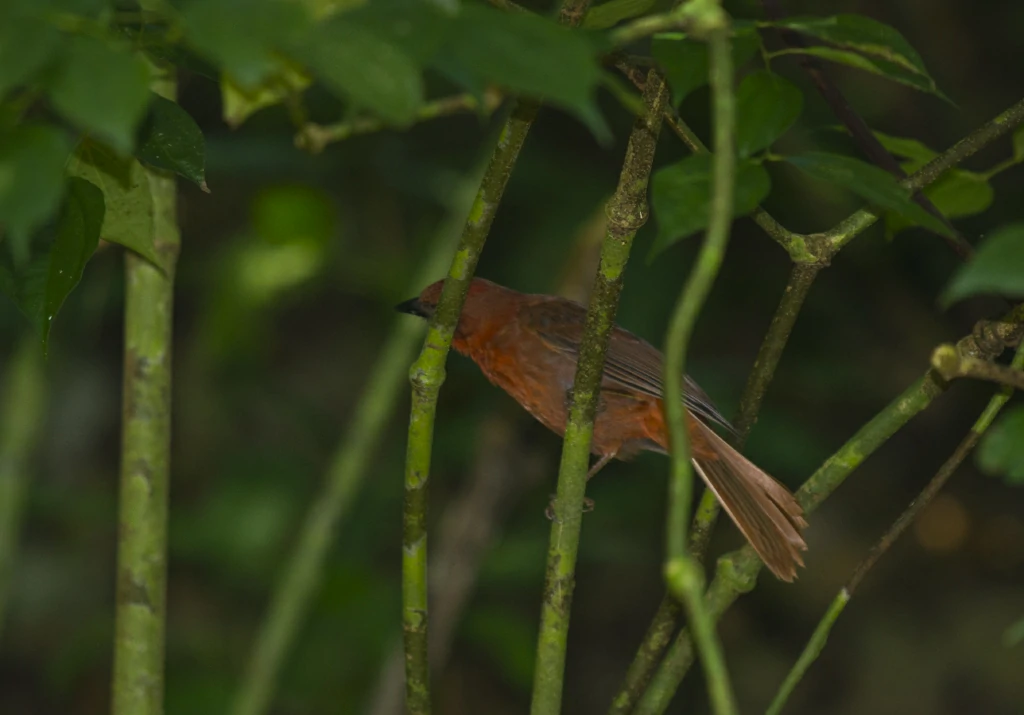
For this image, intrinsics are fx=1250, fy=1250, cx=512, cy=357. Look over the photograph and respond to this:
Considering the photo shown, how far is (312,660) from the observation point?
457 cm

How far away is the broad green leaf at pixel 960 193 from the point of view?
2.25 metres

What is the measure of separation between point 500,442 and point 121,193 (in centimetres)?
254

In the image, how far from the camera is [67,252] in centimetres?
164

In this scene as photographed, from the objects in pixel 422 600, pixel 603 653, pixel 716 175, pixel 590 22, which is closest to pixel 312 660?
pixel 603 653

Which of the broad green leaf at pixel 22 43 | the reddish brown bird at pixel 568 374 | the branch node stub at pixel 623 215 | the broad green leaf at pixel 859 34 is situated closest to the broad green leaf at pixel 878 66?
the broad green leaf at pixel 859 34

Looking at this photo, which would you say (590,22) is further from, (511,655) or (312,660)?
(312,660)

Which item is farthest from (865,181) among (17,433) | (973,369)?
(17,433)

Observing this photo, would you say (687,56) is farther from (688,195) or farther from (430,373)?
(430,373)

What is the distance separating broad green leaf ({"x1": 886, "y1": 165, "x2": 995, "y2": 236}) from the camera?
2248 millimetres

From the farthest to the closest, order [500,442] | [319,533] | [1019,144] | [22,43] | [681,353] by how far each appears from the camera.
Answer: [500,442], [319,533], [1019,144], [681,353], [22,43]

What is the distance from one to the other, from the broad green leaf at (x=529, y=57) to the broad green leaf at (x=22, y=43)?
36cm

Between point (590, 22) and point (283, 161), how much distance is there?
2392mm

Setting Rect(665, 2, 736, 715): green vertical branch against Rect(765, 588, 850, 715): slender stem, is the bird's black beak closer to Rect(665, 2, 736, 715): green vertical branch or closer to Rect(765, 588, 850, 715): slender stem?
Rect(765, 588, 850, 715): slender stem

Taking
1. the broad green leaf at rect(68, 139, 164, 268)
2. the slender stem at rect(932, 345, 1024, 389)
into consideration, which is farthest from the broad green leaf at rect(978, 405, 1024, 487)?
the broad green leaf at rect(68, 139, 164, 268)
